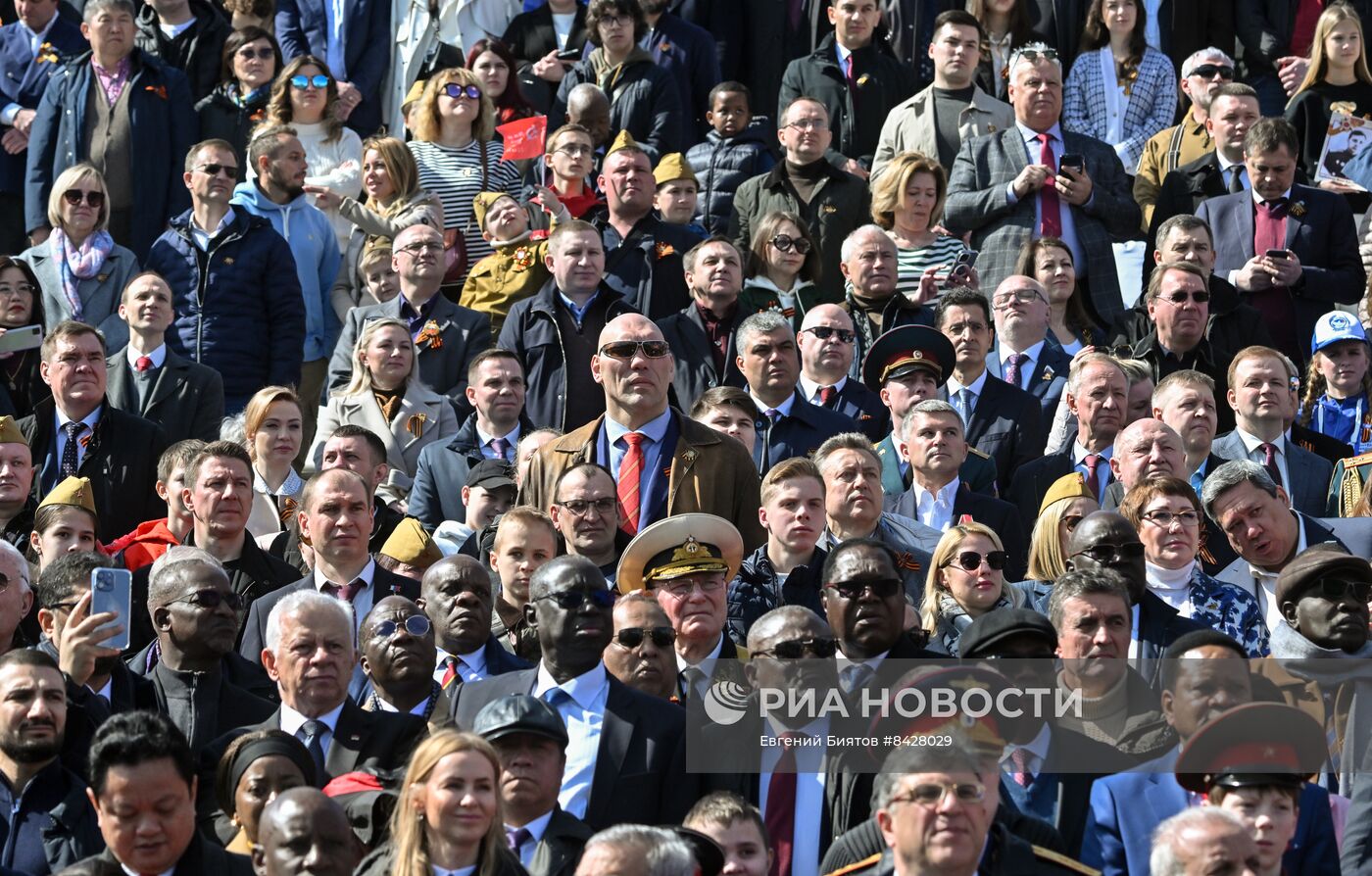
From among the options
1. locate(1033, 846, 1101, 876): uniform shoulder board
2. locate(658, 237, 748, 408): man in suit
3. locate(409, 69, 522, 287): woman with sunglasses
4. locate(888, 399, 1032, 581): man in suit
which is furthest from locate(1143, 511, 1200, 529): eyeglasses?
locate(409, 69, 522, 287): woman with sunglasses

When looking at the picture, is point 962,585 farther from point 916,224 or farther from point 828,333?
point 916,224

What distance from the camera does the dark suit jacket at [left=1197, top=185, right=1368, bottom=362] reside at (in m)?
14.4

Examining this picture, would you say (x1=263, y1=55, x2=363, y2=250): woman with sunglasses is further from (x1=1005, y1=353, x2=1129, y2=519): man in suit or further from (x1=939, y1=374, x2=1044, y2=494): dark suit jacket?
(x1=1005, y1=353, x2=1129, y2=519): man in suit

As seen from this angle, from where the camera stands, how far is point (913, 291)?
14.1 metres

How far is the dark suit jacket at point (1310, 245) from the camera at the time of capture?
14391mm

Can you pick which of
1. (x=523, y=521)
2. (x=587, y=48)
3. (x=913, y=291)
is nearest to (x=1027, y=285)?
(x=913, y=291)

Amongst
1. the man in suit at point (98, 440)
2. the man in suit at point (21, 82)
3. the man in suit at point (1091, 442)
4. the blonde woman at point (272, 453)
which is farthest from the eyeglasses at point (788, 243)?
the man in suit at point (21, 82)

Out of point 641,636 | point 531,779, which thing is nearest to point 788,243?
point 641,636

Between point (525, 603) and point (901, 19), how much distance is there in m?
8.08

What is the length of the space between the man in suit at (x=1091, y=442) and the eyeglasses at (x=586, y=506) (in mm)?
2325

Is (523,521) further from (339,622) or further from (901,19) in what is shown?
(901,19)

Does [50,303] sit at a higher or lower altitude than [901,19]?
lower

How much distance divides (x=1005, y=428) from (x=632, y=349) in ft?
7.07

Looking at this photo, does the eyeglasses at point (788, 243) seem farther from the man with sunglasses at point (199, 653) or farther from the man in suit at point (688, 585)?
the man with sunglasses at point (199, 653)
